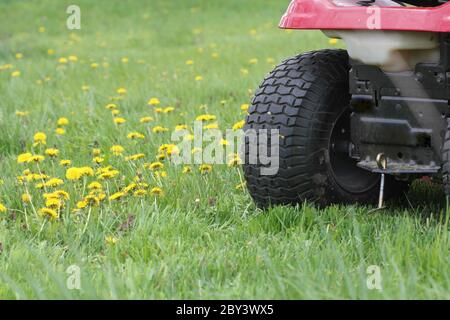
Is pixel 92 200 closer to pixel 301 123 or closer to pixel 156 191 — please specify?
pixel 156 191

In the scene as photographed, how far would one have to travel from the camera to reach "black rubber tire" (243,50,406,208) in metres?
3.27

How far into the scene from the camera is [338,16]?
3039mm

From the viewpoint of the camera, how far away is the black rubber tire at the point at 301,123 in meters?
3.27

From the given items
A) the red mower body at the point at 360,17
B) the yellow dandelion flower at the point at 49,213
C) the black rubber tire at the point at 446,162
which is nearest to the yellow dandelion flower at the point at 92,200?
the yellow dandelion flower at the point at 49,213

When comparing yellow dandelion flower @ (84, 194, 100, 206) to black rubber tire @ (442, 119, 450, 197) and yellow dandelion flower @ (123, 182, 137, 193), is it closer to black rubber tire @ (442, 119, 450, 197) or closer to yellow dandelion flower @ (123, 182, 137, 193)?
yellow dandelion flower @ (123, 182, 137, 193)

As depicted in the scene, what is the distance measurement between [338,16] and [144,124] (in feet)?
7.05

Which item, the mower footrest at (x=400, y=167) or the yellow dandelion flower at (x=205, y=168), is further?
the yellow dandelion flower at (x=205, y=168)

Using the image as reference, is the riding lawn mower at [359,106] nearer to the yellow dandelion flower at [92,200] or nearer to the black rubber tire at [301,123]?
the black rubber tire at [301,123]

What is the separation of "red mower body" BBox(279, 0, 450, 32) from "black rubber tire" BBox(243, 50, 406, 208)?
0.76 feet

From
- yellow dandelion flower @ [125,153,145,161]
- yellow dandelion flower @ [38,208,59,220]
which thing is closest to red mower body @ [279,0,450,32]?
yellow dandelion flower @ [125,153,145,161]
